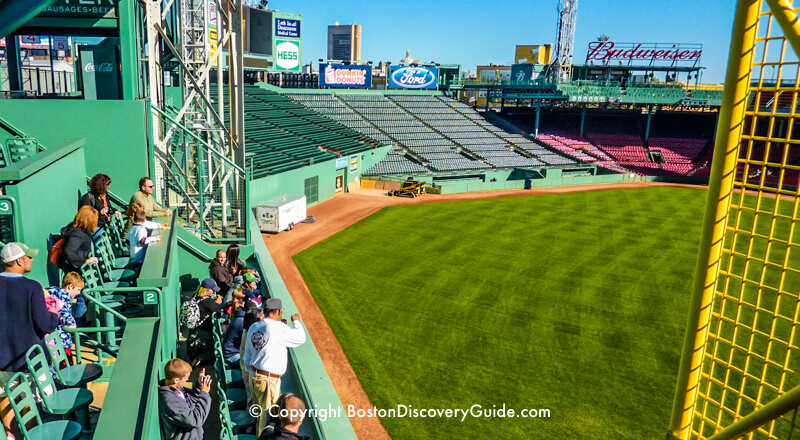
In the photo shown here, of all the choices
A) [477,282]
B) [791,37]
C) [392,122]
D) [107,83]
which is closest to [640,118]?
[392,122]

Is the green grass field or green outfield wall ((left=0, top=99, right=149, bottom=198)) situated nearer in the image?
green outfield wall ((left=0, top=99, right=149, bottom=198))

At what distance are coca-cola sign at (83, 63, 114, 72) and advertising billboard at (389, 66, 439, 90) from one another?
136 ft

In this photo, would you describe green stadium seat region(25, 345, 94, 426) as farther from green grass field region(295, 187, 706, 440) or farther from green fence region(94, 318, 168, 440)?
green grass field region(295, 187, 706, 440)

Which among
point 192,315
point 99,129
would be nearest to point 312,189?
point 99,129

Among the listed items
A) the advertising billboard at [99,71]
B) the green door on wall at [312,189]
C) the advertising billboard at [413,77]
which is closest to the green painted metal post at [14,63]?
the advertising billboard at [99,71]

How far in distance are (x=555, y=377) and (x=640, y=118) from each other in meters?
48.9

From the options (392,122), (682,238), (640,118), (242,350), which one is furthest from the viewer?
(640,118)

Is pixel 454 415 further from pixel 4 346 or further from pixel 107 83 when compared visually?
pixel 107 83

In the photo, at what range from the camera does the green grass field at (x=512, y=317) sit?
33.0ft

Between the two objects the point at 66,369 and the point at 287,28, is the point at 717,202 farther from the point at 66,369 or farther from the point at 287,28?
→ the point at 287,28

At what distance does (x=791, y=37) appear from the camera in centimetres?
222

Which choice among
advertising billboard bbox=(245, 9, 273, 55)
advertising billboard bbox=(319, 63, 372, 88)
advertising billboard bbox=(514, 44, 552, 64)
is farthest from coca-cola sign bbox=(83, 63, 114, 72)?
advertising billboard bbox=(514, 44, 552, 64)

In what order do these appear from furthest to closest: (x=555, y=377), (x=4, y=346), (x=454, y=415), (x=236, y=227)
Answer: (x=236, y=227)
(x=555, y=377)
(x=454, y=415)
(x=4, y=346)

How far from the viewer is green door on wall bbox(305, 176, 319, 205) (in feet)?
89.9
